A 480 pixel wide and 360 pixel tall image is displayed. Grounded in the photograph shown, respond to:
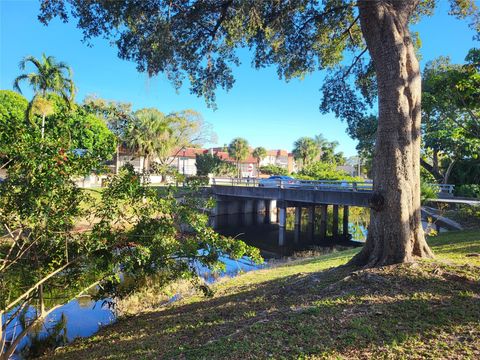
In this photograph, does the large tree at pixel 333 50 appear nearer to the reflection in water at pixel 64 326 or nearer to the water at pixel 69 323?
the water at pixel 69 323

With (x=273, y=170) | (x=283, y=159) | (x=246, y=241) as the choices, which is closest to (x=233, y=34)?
(x=246, y=241)

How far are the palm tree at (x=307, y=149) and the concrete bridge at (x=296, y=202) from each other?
33819mm

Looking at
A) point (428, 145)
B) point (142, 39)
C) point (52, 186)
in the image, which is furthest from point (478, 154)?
point (52, 186)

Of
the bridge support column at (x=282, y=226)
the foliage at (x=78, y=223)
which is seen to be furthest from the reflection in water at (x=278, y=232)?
the foliage at (x=78, y=223)

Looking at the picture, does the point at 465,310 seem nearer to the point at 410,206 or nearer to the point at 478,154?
the point at 410,206

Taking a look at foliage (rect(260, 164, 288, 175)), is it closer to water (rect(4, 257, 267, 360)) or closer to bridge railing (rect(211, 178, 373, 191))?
bridge railing (rect(211, 178, 373, 191))

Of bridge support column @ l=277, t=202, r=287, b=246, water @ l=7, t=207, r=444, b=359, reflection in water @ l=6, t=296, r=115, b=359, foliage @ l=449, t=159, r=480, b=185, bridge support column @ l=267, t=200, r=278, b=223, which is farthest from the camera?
bridge support column @ l=267, t=200, r=278, b=223

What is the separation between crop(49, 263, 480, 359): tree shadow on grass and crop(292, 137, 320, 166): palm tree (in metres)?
67.9

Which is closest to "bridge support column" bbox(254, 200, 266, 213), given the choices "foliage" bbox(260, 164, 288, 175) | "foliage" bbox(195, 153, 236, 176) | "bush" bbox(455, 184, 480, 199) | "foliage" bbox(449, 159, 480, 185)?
"foliage" bbox(195, 153, 236, 176)

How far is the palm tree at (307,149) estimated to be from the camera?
7404cm

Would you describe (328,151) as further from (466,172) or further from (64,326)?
(64,326)

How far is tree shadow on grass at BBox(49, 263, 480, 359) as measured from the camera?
4305mm

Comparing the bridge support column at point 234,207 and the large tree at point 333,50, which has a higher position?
the large tree at point 333,50

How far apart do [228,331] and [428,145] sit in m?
31.1
